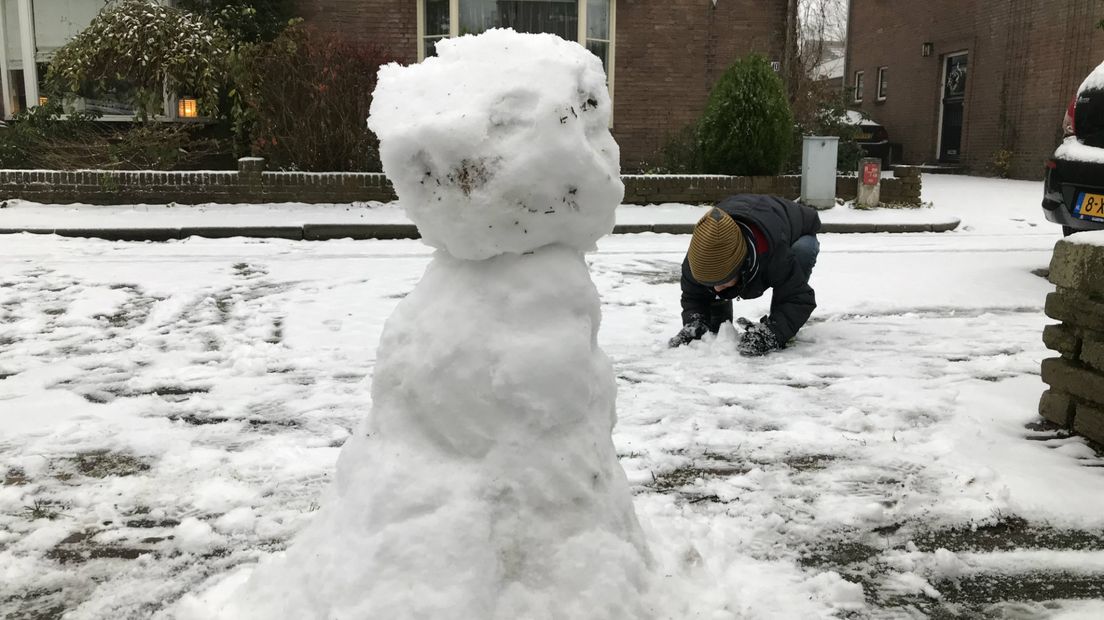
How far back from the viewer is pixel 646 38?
1413 cm

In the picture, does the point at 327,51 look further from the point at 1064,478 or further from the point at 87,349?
the point at 1064,478

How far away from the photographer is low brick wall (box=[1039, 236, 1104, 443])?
313cm

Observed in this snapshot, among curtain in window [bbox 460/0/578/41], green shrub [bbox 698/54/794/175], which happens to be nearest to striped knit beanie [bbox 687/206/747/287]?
green shrub [bbox 698/54/794/175]

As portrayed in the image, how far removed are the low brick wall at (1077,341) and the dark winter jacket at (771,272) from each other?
1394 mm

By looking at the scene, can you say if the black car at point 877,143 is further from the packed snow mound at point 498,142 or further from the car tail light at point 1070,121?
the packed snow mound at point 498,142

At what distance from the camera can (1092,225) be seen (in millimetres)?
5863

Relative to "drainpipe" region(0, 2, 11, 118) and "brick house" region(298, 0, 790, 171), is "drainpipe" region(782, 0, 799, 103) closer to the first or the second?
"brick house" region(298, 0, 790, 171)

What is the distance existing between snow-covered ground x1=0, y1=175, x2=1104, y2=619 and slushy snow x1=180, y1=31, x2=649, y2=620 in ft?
1.35

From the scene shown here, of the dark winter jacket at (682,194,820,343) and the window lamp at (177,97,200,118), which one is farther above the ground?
the window lamp at (177,97,200,118)

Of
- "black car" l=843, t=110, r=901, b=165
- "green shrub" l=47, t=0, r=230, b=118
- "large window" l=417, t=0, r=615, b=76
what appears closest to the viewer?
"green shrub" l=47, t=0, r=230, b=118

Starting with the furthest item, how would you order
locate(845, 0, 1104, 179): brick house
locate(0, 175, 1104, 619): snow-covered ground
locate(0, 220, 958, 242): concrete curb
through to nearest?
locate(845, 0, 1104, 179): brick house < locate(0, 220, 958, 242): concrete curb < locate(0, 175, 1104, 619): snow-covered ground

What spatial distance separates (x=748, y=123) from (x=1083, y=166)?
5485 mm

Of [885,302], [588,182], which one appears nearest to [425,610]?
[588,182]

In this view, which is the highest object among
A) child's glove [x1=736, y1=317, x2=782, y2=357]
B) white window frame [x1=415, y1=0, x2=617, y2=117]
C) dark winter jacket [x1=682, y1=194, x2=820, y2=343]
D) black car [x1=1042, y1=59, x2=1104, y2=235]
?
white window frame [x1=415, y1=0, x2=617, y2=117]
